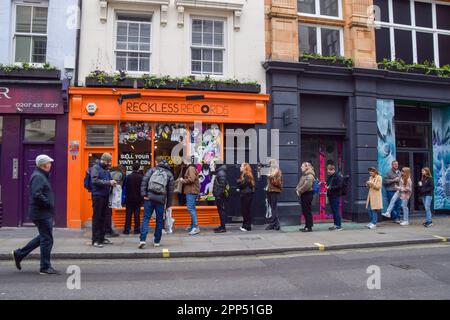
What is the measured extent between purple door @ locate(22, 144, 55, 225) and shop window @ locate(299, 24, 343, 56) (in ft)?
29.2

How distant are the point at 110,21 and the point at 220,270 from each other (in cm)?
870

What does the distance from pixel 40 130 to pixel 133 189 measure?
365 cm

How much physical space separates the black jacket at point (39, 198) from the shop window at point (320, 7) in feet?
34.7

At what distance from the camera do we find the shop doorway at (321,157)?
13359mm

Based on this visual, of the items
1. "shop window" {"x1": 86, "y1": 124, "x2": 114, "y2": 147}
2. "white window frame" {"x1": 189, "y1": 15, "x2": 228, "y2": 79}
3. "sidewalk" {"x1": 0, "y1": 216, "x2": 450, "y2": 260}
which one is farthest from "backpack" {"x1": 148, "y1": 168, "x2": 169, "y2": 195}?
"white window frame" {"x1": 189, "y1": 15, "x2": 228, "y2": 79}

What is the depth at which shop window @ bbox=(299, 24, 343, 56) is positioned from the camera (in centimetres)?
1352

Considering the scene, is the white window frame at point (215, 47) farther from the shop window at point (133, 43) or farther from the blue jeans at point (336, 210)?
the blue jeans at point (336, 210)

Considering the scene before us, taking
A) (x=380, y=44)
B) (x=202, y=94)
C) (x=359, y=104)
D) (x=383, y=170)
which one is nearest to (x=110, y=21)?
(x=202, y=94)

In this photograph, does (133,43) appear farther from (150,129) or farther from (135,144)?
(135,144)

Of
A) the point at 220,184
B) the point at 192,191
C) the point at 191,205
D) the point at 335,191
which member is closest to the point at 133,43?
the point at 192,191

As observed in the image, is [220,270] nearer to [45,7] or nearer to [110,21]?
[110,21]

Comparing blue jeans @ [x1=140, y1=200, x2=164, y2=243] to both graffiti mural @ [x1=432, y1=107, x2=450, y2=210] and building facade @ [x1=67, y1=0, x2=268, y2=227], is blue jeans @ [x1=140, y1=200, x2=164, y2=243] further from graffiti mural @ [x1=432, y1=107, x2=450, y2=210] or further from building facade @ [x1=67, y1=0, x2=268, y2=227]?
graffiti mural @ [x1=432, y1=107, x2=450, y2=210]

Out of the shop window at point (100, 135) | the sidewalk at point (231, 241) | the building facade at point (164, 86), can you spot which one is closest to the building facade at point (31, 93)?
the building facade at point (164, 86)
